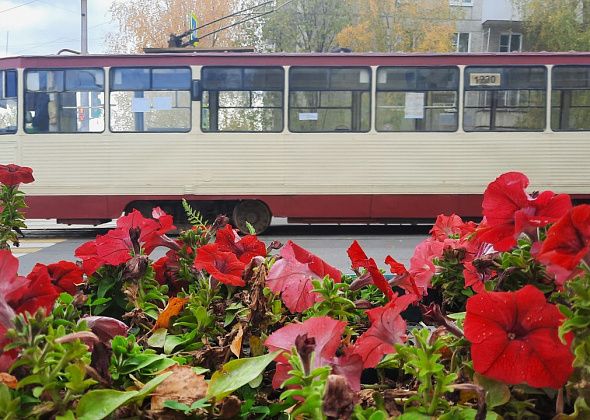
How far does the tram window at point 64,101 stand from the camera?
9.97 metres

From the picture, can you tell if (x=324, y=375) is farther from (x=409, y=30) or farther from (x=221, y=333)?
(x=409, y=30)

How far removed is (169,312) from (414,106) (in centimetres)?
942

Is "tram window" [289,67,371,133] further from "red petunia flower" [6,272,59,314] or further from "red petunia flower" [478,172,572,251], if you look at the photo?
"red petunia flower" [6,272,59,314]

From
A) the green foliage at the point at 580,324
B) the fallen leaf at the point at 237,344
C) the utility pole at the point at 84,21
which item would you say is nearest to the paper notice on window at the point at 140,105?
the utility pole at the point at 84,21

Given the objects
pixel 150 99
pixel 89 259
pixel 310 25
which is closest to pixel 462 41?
pixel 310 25

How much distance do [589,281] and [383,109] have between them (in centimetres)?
967

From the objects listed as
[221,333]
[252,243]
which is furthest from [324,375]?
[252,243]

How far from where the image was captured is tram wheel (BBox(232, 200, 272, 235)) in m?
10.2

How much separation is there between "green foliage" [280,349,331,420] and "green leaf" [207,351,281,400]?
11cm

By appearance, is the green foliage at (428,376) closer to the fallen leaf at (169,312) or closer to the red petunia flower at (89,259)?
the fallen leaf at (169,312)

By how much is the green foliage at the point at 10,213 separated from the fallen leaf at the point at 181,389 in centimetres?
89

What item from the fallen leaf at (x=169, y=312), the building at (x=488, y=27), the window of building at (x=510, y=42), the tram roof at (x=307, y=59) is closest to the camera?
the fallen leaf at (x=169, y=312)

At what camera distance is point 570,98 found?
32.8 ft

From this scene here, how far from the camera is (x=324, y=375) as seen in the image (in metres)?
0.62
